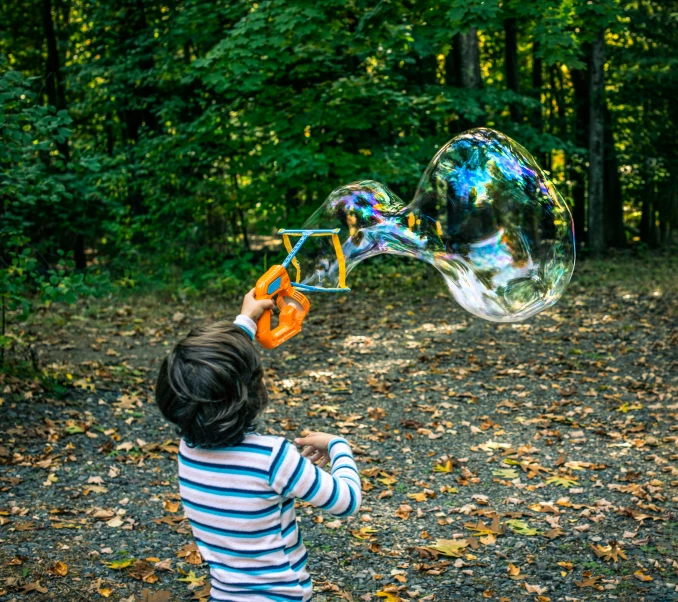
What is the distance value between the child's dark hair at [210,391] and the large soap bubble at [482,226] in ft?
4.87

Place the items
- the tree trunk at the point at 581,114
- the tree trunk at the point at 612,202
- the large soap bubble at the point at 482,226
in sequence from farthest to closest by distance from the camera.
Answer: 1. the tree trunk at the point at 612,202
2. the tree trunk at the point at 581,114
3. the large soap bubble at the point at 482,226

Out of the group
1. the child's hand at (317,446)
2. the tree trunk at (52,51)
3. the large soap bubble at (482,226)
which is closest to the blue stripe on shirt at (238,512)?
the child's hand at (317,446)

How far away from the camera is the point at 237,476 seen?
72.7 inches

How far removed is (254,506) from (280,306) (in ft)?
2.46

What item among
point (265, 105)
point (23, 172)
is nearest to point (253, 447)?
point (23, 172)

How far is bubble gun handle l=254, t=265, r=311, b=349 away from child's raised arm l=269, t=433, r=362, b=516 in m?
0.47

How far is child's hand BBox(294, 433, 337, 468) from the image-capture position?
212cm

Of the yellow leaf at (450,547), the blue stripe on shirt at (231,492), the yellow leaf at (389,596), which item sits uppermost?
the blue stripe on shirt at (231,492)

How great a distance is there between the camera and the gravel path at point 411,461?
3.87 m

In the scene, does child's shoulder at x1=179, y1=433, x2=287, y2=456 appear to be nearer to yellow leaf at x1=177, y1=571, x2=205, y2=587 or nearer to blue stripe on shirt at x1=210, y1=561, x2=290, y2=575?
blue stripe on shirt at x1=210, y1=561, x2=290, y2=575

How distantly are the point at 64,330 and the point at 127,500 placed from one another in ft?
16.3

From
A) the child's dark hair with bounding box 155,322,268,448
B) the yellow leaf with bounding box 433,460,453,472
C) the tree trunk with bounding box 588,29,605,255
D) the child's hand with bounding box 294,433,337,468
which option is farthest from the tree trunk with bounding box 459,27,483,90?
the child's dark hair with bounding box 155,322,268,448

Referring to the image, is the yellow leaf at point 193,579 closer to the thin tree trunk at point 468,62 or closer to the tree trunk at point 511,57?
the thin tree trunk at point 468,62

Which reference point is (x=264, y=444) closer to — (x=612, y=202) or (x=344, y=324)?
(x=344, y=324)
